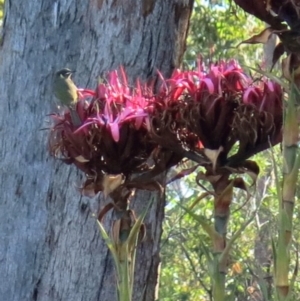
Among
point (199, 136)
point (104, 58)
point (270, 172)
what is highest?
point (270, 172)

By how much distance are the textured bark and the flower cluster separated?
0.59m

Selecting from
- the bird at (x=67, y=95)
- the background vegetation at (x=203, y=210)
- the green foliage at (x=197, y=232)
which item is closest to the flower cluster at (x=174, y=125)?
the bird at (x=67, y=95)

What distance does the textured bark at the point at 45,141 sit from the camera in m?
1.64

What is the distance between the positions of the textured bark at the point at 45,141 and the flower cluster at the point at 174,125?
1.93ft

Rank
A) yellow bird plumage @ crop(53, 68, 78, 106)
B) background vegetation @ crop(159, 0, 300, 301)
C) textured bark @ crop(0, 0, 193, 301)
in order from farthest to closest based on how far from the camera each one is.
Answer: background vegetation @ crop(159, 0, 300, 301)
textured bark @ crop(0, 0, 193, 301)
yellow bird plumage @ crop(53, 68, 78, 106)

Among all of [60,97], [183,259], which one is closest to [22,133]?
[60,97]

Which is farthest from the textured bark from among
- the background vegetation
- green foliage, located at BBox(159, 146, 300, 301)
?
the background vegetation

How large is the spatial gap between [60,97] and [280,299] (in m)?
0.45

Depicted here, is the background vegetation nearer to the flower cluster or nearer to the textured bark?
the textured bark

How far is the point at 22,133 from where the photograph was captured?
Answer: 173 cm

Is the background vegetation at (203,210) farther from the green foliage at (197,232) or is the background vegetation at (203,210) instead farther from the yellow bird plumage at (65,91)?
the yellow bird plumage at (65,91)

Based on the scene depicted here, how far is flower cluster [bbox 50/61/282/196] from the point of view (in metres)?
0.99

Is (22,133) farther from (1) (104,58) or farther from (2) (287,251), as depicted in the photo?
(2) (287,251)

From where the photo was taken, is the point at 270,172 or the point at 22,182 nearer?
the point at 22,182
